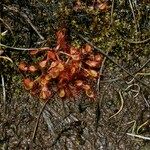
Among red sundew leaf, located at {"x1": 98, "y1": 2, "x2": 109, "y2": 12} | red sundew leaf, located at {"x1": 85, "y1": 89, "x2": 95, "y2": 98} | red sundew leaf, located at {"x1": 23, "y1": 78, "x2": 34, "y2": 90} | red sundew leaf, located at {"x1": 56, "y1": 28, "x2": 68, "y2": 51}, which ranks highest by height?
red sundew leaf, located at {"x1": 98, "y1": 2, "x2": 109, "y2": 12}

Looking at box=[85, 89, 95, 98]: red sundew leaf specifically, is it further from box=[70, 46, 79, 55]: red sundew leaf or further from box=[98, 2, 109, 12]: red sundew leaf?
box=[98, 2, 109, 12]: red sundew leaf

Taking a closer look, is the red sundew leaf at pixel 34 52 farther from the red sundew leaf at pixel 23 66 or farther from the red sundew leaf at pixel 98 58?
the red sundew leaf at pixel 98 58

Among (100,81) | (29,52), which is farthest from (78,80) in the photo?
(29,52)

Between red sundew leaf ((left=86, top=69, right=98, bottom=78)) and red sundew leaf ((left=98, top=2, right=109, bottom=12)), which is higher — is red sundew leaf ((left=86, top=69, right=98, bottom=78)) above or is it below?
below

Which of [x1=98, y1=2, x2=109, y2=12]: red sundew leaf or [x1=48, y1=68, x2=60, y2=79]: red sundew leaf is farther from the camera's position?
[x1=98, y1=2, x2=109, y2=12]: red sundew leaf

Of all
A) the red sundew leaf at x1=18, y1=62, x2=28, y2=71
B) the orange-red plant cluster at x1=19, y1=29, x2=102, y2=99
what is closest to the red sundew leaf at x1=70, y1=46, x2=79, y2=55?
the orange-red plant cluster at x1=19, y1=29, x2=102, y2=99

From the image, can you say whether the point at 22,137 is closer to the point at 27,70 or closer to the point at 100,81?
the point at 27,70

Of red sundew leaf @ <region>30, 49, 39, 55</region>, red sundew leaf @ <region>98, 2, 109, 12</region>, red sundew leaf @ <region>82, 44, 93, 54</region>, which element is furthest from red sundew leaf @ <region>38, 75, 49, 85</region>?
red sundew leaf @ <region>98, 2, 109, 12</region>

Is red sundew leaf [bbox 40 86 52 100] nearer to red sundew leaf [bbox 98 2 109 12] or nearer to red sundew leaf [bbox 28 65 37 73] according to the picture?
red sundew leaf [bbox 28 65 37 73]

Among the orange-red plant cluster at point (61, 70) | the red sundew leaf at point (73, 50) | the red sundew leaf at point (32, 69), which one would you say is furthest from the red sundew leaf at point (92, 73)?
the red sundew leaf at point (32, 69)

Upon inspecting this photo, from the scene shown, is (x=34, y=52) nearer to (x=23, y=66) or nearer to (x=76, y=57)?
(x=23, y=66)
